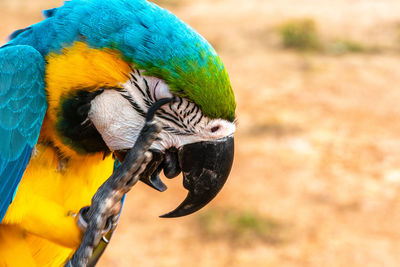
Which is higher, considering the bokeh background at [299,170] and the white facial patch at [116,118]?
the white facial patch at [116,118]

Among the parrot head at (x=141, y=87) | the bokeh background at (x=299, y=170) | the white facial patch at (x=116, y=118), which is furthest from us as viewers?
the bokeh background at (x=299, y=170)

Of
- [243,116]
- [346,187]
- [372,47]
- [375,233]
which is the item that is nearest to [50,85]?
[375,233]

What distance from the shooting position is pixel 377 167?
583 cm

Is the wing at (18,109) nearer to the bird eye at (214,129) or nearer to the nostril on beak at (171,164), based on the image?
the nostril on beak at (171,164)

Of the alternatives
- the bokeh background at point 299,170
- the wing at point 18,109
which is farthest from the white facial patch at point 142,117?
the bokeh background at point 299,170

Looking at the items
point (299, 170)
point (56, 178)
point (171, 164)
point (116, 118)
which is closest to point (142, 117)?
point (116, 118)

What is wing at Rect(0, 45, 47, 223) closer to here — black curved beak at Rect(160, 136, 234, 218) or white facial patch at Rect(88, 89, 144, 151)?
white facial patch at Rect(88, 89, 144, 151)

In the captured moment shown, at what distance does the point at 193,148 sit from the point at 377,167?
450cm

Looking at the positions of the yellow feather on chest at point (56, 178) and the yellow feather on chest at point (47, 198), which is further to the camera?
the yellow feather on chest at point (47, 198)

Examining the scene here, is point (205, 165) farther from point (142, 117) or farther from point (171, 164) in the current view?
point (142, 117)

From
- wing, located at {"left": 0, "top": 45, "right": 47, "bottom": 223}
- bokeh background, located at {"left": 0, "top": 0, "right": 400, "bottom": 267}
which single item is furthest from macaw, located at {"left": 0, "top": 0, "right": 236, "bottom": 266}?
bokeh background, located at {"left": 0, "top": 0, "right": 400, "bottom": 267}

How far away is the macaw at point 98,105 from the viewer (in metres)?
1.73

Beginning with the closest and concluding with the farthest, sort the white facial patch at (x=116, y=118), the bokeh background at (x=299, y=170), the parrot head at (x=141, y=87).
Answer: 1. the parrot head at (x=141, y=87)
2. the white facial patch at (x=116, y=118)
3. the bokeh background at (x=299, y=170)

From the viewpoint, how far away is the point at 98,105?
1.84 m
